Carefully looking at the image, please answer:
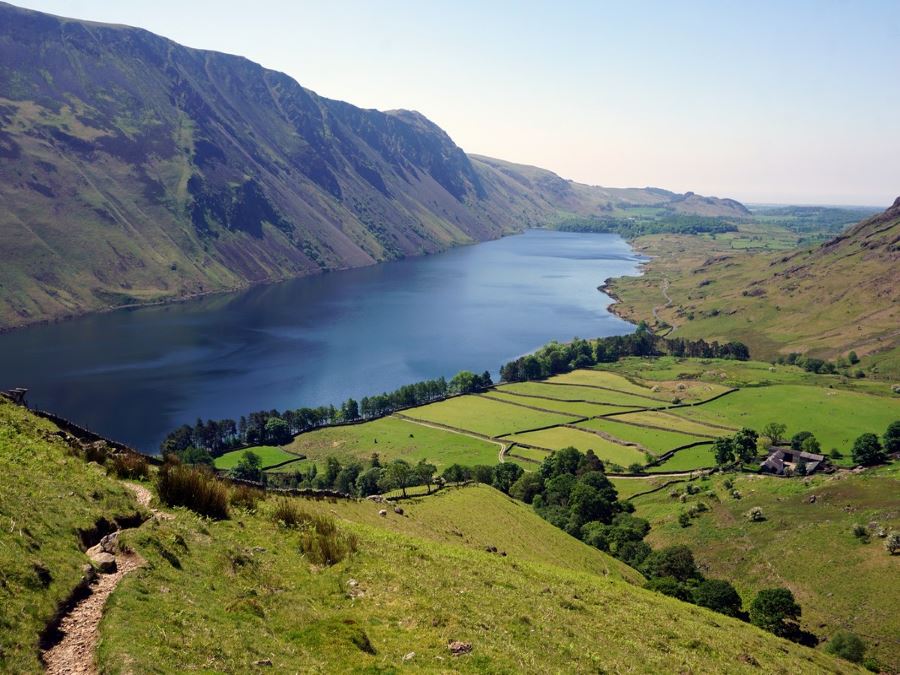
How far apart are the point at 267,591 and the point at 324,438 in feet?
359

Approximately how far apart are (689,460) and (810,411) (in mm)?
43548

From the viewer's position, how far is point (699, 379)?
553 ft

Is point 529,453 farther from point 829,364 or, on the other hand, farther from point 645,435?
point 829,364

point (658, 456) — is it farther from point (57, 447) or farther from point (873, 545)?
point (57, 447)

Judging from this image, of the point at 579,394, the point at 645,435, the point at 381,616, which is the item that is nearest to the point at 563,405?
the point at 579,394

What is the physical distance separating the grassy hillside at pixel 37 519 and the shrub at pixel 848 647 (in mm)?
55503

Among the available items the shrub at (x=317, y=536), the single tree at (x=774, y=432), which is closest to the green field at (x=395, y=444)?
the single tree at (x=774, y=432)

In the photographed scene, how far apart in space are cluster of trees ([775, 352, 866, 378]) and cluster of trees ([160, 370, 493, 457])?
10939 centimetres

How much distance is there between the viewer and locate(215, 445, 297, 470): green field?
117m

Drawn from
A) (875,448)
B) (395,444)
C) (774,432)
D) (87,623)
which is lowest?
(395,444)

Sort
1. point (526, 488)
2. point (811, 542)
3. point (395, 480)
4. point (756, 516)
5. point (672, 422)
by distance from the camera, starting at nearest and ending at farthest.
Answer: point (811, 542)
point (756, 516)
point (395, 480)
point (526, 488)
point (672, 422)

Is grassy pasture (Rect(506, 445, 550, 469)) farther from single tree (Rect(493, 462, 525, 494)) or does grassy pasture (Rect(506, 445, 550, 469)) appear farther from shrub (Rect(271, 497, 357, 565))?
shrub (Rect(271, 497, 357, 565))

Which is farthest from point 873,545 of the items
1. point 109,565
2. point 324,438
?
point 324,438

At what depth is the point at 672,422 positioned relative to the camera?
13288 cm
